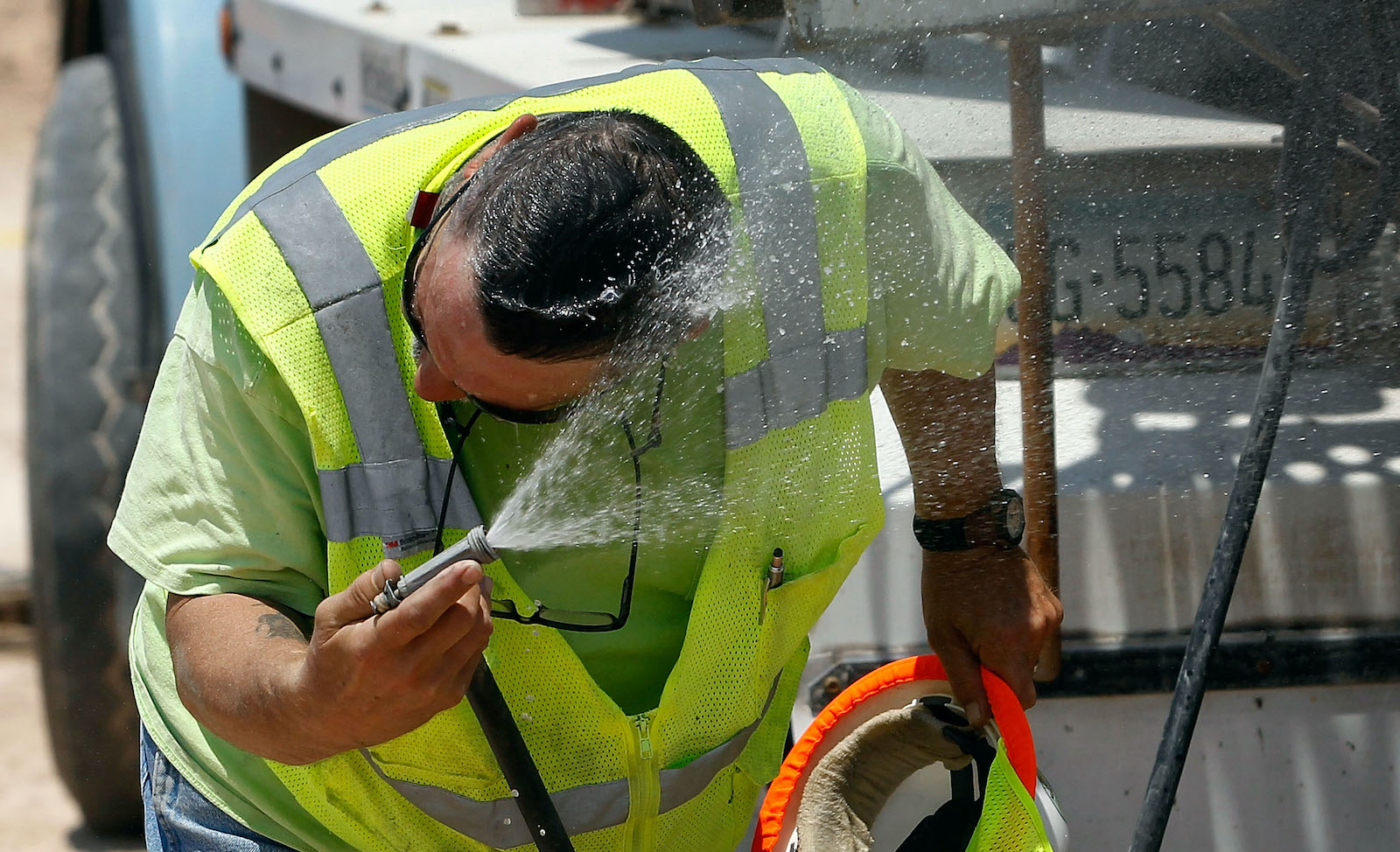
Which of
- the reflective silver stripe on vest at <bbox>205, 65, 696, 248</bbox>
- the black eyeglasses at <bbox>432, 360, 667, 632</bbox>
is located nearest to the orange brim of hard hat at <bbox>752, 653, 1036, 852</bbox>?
the black eyeglasses at <bbox>432, 360, 667, 632</bbox>

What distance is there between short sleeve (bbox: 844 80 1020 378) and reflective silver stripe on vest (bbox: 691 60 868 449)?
0.26ft

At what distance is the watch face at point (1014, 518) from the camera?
5.73 feet

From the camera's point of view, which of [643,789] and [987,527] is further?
[987,527]

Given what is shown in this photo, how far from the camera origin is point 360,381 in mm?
1356

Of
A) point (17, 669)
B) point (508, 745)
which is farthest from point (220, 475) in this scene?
point (17, 669)

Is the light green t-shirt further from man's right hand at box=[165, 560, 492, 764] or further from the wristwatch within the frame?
the wristwatch

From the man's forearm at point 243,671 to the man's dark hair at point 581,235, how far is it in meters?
0.37

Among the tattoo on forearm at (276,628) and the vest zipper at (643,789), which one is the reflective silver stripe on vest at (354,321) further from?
the vest zipper at (643,789)

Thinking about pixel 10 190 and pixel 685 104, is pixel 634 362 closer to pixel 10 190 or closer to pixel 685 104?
pixel 685 104

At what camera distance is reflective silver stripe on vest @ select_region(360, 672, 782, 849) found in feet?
5.15

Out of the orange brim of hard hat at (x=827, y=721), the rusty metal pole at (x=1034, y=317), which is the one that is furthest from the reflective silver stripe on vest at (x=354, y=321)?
the rusty metal pole at (x=1034, y=317)

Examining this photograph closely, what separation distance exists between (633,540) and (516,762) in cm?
25

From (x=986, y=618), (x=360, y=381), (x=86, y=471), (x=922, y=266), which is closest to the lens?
(x=360, y=381)

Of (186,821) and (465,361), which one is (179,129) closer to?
(186,821)
